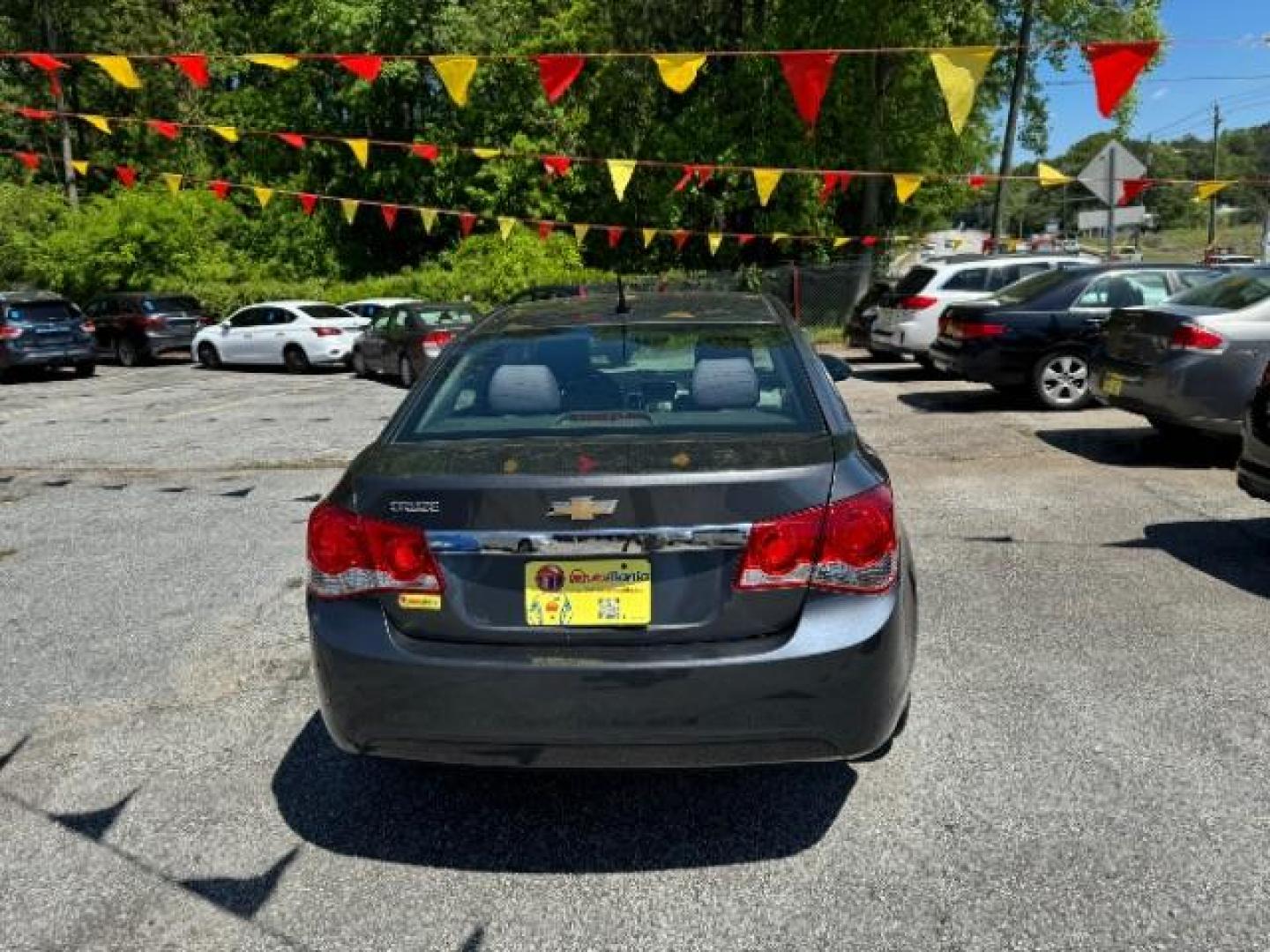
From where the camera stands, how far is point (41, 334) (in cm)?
1927

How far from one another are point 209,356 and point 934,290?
14872mm

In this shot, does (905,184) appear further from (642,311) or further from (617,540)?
(617,540)

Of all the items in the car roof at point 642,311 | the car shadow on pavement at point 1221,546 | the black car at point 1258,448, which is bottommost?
the car shadow on pavement at point 1221,546

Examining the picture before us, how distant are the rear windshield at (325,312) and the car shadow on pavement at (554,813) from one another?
18399 millimetres

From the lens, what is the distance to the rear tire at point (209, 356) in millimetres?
22188

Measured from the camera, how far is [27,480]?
30.9ft

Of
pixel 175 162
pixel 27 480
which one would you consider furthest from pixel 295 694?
pixel 175 162

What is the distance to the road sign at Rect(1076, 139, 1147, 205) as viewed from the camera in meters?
16.2

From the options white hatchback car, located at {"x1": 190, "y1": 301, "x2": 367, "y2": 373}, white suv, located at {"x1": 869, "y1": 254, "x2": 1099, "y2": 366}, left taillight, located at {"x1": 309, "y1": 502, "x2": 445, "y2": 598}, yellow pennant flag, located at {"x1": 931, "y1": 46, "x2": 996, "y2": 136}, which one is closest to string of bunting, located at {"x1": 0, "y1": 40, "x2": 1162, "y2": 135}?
yellow pennant flag, located at {"x1": 931, "y1": 46, "x2": 996, "y2": 136}

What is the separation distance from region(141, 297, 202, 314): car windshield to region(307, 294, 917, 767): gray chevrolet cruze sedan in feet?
75.3

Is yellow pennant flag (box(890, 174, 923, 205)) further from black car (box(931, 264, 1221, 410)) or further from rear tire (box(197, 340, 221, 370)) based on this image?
rear tire (box(197, 340, 221, 370))

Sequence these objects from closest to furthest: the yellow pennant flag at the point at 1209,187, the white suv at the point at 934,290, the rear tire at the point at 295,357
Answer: the white suv at the point at 934,290 < the yellow pennant flag at the point at 1209,187 < the rear tire at the point at 295,357

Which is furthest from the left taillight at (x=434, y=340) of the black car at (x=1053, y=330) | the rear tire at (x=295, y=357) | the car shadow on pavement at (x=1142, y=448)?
the car shadow on pavement at (x=1142, y=448)

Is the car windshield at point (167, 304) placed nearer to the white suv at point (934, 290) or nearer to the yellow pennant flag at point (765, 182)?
the yellow pennant flag at point (765, 182)
